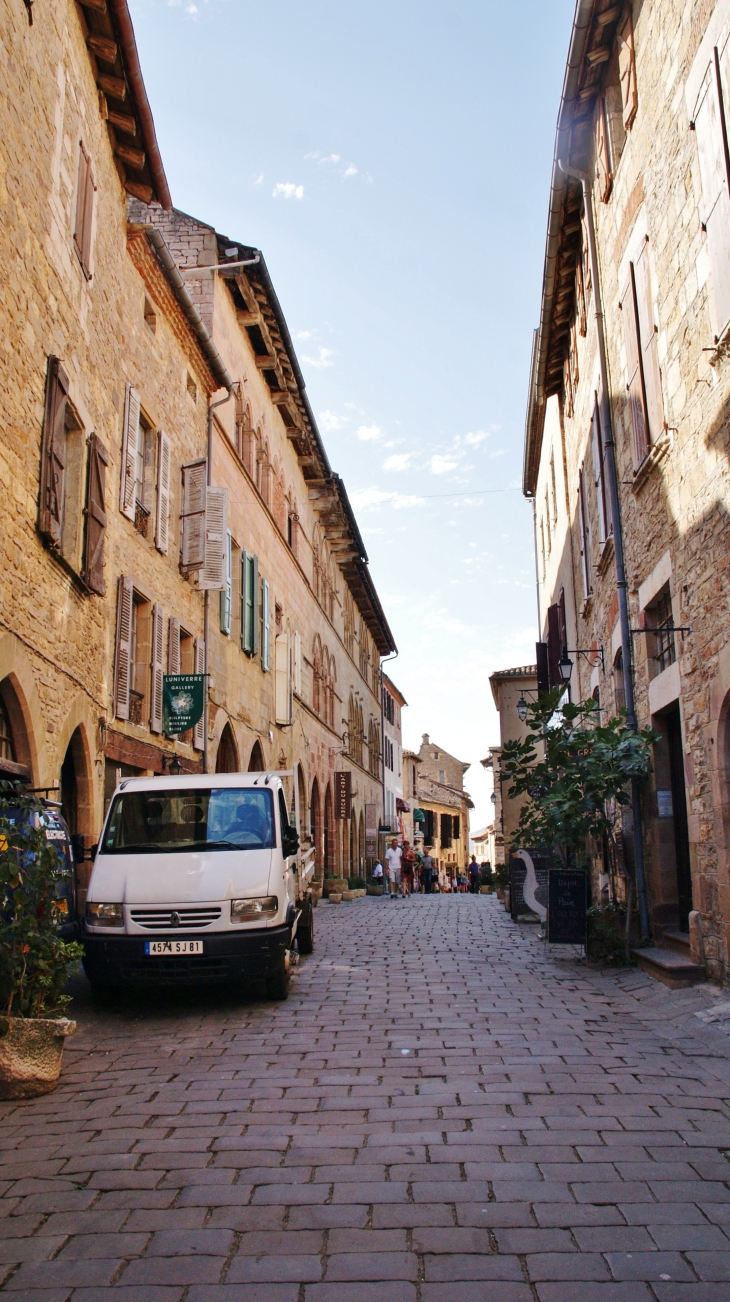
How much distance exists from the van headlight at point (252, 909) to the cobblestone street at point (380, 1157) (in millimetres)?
743

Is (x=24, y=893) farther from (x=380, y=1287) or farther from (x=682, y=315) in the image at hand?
(x=682, y=315)

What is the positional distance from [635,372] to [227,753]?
36.6 feet

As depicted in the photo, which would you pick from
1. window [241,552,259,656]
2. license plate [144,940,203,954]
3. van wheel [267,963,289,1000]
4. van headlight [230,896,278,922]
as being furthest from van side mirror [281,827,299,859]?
window [241,552,259,656]

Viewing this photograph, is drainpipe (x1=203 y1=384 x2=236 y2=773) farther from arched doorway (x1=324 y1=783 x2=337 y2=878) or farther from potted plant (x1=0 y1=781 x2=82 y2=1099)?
arched doorway (x1=324 y1=783 x2=337 y2=878)

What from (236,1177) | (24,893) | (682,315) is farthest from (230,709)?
(236,1177)

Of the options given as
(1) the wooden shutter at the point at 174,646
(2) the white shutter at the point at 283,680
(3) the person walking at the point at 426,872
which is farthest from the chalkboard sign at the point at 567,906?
(3) the person walking at the point at 426,872

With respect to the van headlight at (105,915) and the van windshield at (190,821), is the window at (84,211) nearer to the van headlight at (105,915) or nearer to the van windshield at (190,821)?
the van windshield at (190,821)

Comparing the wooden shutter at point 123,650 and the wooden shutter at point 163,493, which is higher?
the wooden shutter at point 163,493

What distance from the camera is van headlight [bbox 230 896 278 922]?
801cm

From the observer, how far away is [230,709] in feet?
62.8

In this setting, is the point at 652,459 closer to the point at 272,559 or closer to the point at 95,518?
the point at 95,518

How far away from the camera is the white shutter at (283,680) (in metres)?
23.7

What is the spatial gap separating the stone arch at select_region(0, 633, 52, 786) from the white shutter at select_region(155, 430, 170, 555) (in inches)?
222

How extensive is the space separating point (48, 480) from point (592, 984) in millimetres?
6871
